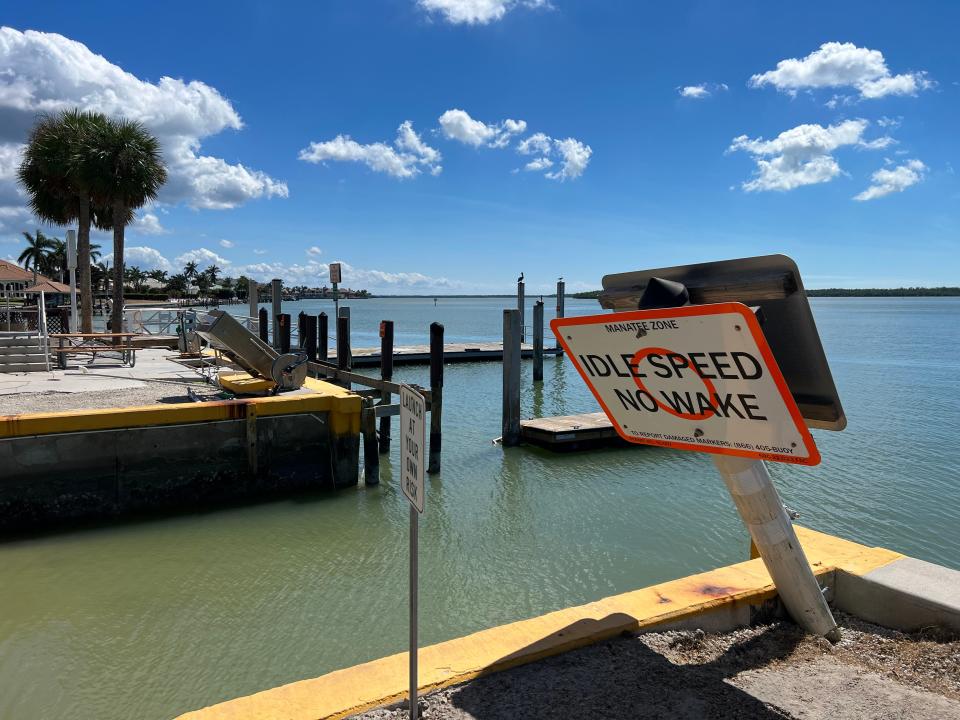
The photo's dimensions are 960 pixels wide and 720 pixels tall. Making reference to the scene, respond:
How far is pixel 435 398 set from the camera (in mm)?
11492

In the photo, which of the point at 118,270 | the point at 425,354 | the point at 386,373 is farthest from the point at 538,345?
the point at 118,270

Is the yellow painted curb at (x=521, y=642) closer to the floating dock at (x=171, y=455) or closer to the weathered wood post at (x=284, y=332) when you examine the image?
the floating dock at (x=171, y=455)

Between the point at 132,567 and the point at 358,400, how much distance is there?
3.75 meters

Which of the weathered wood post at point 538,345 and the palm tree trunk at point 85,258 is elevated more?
the palm tree trunk at point 85,258

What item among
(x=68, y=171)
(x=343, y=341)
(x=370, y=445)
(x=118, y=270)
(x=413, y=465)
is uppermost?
(x=68, y=171)

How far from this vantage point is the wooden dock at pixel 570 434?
535 inches

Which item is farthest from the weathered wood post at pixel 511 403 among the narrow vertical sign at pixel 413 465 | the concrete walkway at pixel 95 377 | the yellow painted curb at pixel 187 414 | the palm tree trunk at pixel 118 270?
the palm tree trunk at pixel 118 270

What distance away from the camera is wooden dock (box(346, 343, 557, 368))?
2797cm

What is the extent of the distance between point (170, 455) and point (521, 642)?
701 cm

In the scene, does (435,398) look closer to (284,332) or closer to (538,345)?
(284,332)

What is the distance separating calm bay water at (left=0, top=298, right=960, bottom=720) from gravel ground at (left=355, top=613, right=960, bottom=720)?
307cm

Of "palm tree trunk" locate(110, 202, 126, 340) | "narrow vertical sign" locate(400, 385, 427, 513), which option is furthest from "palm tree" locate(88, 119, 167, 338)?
"narrow vertical sign" locate(400, 385, 427, 513)

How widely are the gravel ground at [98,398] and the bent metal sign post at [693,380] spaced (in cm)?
827

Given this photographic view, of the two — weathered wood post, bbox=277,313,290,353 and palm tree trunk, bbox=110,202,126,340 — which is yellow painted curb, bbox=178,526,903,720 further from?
palm tree trunk, bbox=110,202,126,340
